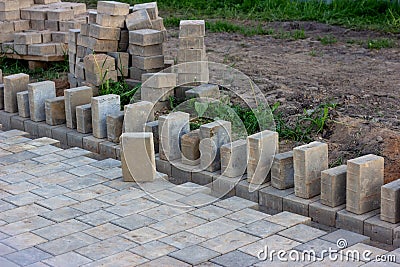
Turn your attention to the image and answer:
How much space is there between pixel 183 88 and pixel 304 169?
260 centimetres

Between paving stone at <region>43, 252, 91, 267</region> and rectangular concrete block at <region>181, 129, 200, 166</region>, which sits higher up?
rectangular concrete block at <region>181, 129, 200, 166</region>

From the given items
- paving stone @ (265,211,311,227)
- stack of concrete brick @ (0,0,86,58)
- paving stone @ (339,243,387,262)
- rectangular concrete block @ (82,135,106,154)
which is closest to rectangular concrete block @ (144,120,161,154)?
rectangular concrete block @ (82,135,106,154)

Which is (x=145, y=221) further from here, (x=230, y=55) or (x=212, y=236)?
(x=230, y=55)

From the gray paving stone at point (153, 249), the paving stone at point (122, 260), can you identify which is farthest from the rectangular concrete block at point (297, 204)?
the paving stone at point (122, 260)

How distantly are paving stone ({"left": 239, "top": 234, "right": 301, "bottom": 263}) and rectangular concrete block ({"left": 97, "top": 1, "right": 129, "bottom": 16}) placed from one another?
3869 mm

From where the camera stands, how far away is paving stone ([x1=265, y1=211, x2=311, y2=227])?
18.5 ft

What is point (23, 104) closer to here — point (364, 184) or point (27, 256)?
point (27, 256)

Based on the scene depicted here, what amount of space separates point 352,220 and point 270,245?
701 millimetres

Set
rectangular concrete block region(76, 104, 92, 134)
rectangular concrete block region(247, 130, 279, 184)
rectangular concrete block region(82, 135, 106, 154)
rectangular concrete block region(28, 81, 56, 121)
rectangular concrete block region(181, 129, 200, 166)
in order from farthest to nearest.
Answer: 1. rectangular concrete block region(28, 81, 56, 121)
2. rectangular concrete block region(76, 104, 92, 134)
3. rectangular concrete block region(82, 135, 106, 154)
4. rectangular concrete block region(181, 129, 200, 166)
5. rectangular concrete block region(247, 130, 279, 184)

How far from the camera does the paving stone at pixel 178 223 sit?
557 cm

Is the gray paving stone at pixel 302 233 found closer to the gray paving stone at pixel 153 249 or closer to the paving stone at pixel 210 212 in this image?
the paving stone at pixel 210 212

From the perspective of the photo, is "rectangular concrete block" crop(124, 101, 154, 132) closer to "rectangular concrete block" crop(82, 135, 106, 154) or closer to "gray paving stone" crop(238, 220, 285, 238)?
"rectangular concrete block" crop(82, 135, 106, 154)

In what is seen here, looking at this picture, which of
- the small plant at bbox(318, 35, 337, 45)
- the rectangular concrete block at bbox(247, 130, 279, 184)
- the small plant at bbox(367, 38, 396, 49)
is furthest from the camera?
the small plant at bbox(318, 35, 337, 45)

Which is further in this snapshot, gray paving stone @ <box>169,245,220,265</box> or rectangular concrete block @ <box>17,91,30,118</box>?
rectangular concrete block @ <box>17,91,30,118</box>
